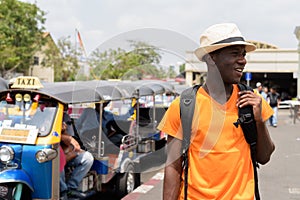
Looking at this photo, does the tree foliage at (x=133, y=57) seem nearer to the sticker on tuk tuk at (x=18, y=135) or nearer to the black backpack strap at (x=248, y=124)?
the sticker on tuk tuk at (x=18, y=135)

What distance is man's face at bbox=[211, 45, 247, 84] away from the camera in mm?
2252

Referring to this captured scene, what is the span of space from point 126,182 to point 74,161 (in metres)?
1.33

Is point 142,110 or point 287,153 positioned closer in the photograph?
point 142,110

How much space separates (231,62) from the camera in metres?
2.25

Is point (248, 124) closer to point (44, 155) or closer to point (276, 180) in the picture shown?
point (44, 155)

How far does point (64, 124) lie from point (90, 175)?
1116mm

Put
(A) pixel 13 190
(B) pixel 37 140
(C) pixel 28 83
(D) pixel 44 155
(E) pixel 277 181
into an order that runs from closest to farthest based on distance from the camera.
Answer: (A) pixel 13 190 → (D) pixel 44 155 → (B) pixel 37 140 → (C) pixel 28 83 → (E) pixel 277 181

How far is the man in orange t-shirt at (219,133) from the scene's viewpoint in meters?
2.18

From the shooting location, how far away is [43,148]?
4609mm

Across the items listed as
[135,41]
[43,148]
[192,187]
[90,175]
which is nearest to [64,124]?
[43,148]

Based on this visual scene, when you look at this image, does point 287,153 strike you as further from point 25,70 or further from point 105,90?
point 25,70

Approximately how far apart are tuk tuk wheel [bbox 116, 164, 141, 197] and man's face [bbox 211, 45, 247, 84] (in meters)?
4.55

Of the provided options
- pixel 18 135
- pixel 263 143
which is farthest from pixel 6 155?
pixel 263 143

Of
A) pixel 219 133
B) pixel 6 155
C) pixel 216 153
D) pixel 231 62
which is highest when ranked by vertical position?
pixel 231 62
